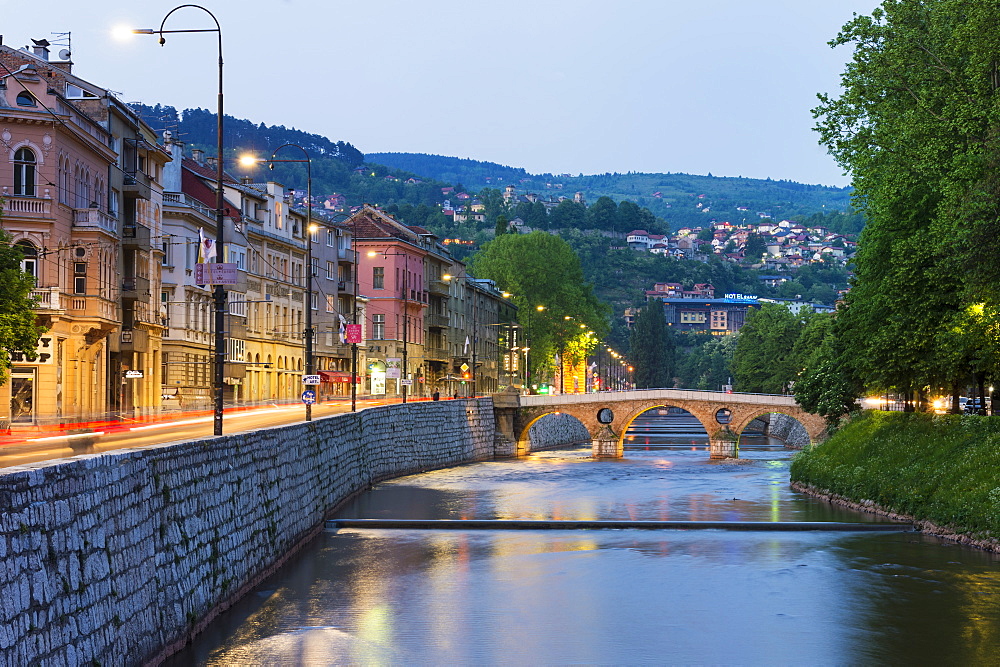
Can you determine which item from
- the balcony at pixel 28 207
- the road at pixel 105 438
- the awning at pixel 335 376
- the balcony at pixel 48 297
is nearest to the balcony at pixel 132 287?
the balcony at pixel 48 297

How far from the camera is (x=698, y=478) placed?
279 ft

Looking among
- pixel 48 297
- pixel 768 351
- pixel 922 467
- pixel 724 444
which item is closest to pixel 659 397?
pixel 724 444

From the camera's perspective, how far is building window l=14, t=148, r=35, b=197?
57.5 m

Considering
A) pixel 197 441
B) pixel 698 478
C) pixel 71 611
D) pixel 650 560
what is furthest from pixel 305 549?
pixel 698 478

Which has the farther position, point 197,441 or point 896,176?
point 896,176

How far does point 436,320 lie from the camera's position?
443 feet

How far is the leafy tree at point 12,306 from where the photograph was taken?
45719 millimetres

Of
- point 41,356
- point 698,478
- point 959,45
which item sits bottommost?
point 698,478

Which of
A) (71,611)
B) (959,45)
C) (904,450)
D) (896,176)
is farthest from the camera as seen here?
(904,450)

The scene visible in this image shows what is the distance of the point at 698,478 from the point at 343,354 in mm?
43220

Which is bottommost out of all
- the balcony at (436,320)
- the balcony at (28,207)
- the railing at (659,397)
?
the railing at (659,397)

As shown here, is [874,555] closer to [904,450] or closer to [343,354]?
[904,450]

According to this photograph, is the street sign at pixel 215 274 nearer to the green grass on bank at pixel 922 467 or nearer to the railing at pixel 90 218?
the green grass on bank at pixel 922 467

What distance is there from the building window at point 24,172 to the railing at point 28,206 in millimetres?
333
